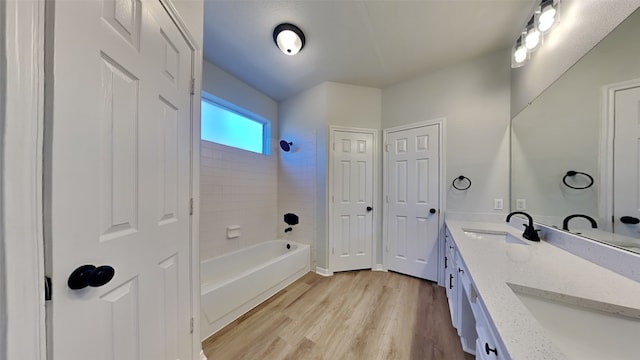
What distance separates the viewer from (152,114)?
856 millimetres

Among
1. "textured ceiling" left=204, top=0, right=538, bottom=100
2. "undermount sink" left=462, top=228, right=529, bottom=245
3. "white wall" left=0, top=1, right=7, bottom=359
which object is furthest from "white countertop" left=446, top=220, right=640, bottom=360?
"textured ceiling" left=204, top=0, right=538, bottom=100

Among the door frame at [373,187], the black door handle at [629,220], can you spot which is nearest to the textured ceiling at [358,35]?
the door frame at [373,187]

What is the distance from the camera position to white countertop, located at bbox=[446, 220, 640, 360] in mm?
499

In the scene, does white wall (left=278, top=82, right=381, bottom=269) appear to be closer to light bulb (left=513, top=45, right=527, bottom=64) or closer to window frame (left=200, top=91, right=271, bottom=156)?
window frame (left=200, top=91, right=271, bottom=156)

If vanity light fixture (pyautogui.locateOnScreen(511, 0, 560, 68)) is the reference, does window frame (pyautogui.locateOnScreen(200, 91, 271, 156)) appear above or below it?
below

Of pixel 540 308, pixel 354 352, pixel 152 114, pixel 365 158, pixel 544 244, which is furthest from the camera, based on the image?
pixel 365 158

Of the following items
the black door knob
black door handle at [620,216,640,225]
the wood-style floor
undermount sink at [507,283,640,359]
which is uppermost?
black door handle at [620,216,640,225]

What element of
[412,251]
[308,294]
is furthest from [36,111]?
[412,251]

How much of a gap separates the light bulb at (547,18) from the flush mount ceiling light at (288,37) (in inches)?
→ 68.3

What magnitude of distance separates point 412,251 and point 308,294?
136 centimetres

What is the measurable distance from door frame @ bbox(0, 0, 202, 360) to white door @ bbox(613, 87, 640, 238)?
6.58 feet

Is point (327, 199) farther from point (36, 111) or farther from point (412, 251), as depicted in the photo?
point (36, 111)

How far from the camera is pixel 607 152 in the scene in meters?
1.04

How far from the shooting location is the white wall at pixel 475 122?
2123 millimetres
